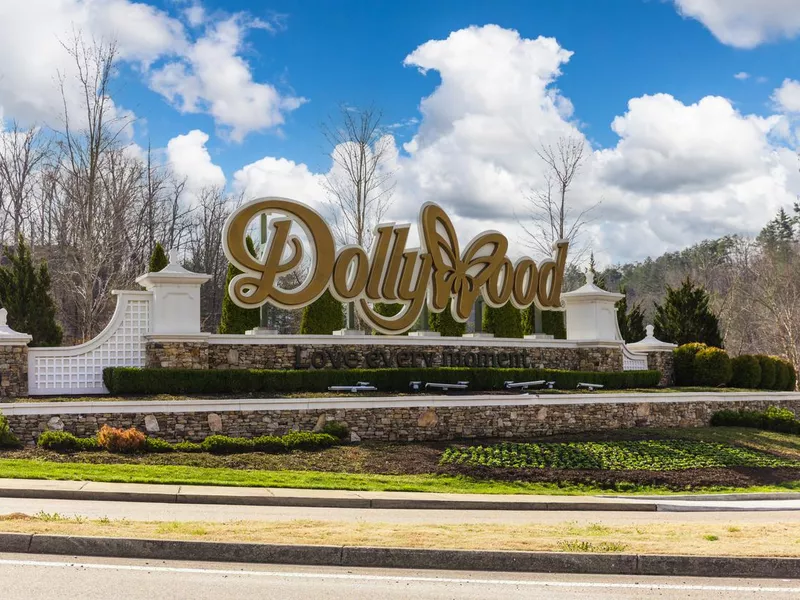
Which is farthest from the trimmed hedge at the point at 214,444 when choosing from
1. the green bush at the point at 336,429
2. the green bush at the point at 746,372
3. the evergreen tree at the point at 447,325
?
the green bush at the point at 746,372

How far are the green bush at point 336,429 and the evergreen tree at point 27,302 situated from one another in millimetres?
13371

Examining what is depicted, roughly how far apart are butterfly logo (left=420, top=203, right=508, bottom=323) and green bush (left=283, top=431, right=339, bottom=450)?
839 cm

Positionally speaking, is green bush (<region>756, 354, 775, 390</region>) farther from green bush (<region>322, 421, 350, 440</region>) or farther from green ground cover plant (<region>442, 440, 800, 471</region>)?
green bush (<region>322, 421, 350, 440</region>)

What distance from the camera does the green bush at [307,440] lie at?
71.7 ft

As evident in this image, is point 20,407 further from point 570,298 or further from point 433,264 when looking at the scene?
point 570,298

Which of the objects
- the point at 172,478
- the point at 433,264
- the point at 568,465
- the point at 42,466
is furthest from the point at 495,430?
the point at 42,466

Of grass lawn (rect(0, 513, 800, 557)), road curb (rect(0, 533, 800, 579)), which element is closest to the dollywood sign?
grass lawn (rect(0, 513, 800, 557))

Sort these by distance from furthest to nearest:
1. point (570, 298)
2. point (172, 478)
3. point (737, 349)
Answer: point (737, 349) < point (570, 298) < point (172, 478)

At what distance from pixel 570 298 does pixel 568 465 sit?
1231cm

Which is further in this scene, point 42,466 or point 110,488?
point 42,466

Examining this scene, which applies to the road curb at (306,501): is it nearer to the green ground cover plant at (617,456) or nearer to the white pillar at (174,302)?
the green ground cover plant at (617,456)

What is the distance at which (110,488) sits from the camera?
1548 cm

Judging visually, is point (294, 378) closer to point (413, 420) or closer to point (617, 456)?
point (413, 420)

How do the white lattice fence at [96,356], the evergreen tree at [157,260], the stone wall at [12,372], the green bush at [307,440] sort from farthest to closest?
the evergreen tree at [157,260]
the white lattice fence at [96,356]
the stone wall at [12,372]
the green bush at [307,440]
